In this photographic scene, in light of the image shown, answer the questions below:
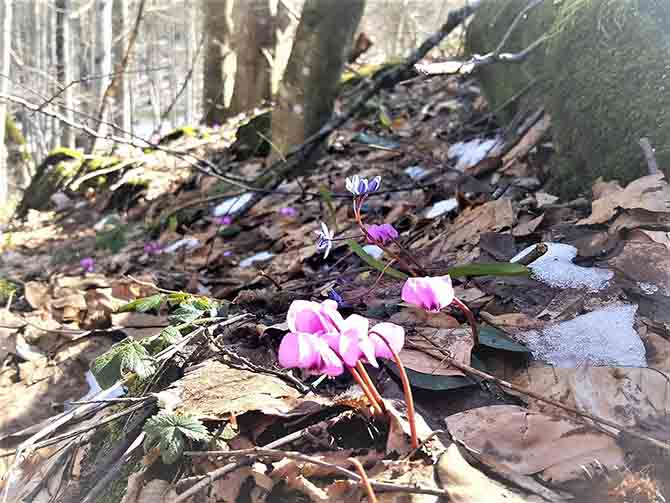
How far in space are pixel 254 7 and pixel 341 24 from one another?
3.93 metres

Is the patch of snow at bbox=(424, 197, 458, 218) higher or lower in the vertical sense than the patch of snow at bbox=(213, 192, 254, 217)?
higher

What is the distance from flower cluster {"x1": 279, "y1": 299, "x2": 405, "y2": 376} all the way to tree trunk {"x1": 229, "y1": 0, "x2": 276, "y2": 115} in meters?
7.04

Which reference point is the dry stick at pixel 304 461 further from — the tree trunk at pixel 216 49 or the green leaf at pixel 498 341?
the tree trunk at pixel 216 49

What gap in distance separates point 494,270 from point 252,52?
7178mm

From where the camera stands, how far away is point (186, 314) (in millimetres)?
1353

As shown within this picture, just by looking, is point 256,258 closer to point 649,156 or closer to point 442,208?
point 442,208

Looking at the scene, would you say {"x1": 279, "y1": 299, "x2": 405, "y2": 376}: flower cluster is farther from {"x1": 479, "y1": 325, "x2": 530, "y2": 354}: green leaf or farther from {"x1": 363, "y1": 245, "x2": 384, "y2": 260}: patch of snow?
{"x1": 363, "y1": 245, "x2": 384, "y2": 260}: patch of snow

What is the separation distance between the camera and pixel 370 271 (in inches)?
65.9

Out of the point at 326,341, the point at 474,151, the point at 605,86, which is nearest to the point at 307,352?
the point at 326,341

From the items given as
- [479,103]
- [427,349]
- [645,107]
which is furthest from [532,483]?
[479,103]

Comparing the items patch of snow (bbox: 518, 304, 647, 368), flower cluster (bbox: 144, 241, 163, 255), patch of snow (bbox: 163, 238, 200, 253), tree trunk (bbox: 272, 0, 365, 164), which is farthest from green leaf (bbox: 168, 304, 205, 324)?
tree trunk (bbox: 272, 0, 365, 164)

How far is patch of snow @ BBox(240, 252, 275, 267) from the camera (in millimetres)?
2812

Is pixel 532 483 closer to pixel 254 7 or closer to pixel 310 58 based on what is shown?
pixel 310 58

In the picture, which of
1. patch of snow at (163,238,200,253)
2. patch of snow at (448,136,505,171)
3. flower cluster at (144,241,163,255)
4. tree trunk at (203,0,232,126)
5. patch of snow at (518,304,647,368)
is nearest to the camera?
patch of snow at (518,304,647,368)
